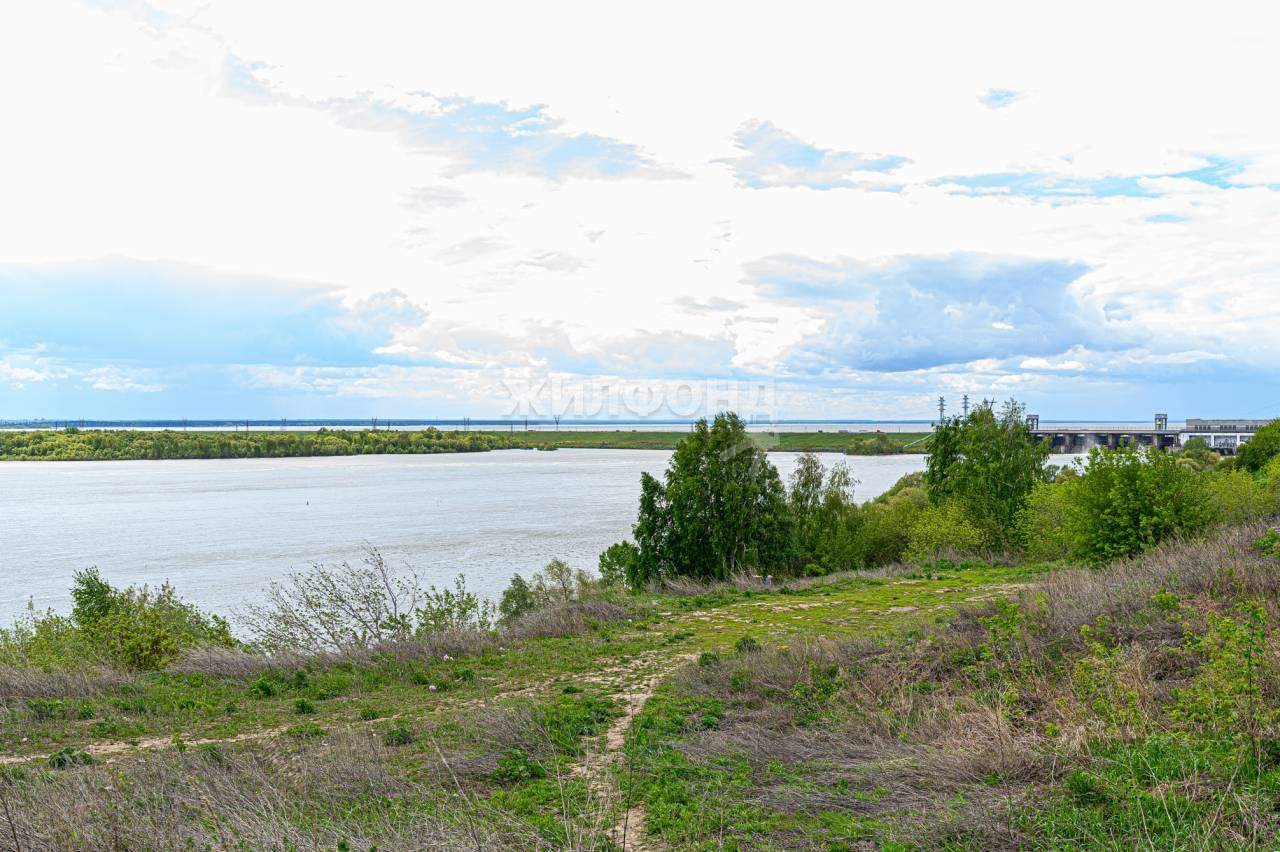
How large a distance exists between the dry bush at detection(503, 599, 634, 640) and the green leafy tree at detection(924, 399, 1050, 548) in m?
22.7

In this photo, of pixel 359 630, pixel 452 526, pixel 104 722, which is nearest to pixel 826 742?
pixel 104 722

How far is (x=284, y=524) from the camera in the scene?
69500mm

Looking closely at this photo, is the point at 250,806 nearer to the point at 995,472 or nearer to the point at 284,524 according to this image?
the point at 995,472

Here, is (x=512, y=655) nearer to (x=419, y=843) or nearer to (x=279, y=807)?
(x=279, y=807)

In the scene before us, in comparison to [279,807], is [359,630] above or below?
below

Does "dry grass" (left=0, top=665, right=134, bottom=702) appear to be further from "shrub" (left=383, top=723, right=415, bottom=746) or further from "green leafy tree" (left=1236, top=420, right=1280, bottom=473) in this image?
"green leafy tree" (left=1236, top=420, right=1280, bottom=473)

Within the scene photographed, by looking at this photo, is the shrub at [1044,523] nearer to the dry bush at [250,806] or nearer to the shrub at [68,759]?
the dry bush at [250,806]

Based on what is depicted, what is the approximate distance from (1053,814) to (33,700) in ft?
41.7

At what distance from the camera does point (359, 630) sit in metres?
19.9

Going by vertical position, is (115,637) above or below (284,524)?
above

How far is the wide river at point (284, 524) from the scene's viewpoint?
4609 cm

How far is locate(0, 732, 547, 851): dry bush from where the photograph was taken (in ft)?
19.4

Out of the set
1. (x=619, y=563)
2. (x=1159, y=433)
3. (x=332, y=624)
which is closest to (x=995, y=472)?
(x=619, y=563)

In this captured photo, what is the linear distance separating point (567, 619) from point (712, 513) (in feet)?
58.3
